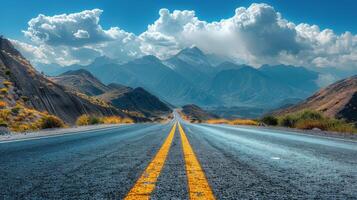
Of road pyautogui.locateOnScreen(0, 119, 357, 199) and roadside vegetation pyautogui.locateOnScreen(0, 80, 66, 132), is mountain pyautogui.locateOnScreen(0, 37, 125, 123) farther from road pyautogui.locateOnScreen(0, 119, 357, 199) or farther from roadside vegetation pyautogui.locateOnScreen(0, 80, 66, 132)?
road pyautogui.locateOnScreen(0, 119, 357, 199)

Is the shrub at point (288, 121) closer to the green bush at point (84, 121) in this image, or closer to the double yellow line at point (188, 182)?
the green bush at point (84, 121)

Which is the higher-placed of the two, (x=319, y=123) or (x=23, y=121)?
(x=319, y=123)

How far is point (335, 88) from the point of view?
135 meters

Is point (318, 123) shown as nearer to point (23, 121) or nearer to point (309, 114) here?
point (309, 114)

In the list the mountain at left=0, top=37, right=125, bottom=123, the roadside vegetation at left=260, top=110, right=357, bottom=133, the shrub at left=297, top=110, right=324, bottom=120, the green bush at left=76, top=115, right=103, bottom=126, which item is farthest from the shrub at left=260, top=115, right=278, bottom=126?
the mountain at left=0, top=37, right=125, bottom=123

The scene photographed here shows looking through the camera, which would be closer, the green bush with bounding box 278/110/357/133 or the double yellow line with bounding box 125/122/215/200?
the double yellow line with bounding box 125/122/215/200

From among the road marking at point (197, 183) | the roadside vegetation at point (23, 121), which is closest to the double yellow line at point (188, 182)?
the road marking at point (197, 183)

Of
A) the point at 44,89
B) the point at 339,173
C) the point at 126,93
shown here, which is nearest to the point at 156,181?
the point at 339,173

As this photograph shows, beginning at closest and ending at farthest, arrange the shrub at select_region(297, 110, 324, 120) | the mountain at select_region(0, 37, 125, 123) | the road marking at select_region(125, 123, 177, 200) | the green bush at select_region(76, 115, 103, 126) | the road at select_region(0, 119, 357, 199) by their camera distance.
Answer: the road marking at select_region(125, 123, 177, 200), the road at select_region(0, 119, 357, 199), the shrub at select_region(297, 110, 324, 120), the green bush at select_region(76, 115, 103, 126), the mountain at select_region(0, 37, 125, 123)

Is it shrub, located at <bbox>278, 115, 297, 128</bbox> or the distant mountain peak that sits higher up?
the distant mountain peak

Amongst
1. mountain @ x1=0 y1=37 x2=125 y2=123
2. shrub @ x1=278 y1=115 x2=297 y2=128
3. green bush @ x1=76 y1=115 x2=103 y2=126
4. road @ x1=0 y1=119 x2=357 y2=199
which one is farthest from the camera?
mountain @ x1=0 y1=37 x2=125 y2=123

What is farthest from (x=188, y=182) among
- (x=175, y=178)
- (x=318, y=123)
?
(x=318, y=123)

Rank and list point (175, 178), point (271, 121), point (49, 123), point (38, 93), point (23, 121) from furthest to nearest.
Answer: point (38, 93) → point (271, 121) → point (49, 123) → point (23, 121) → point (175, 178)

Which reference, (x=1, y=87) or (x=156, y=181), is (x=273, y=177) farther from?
(x=1, y=87)
